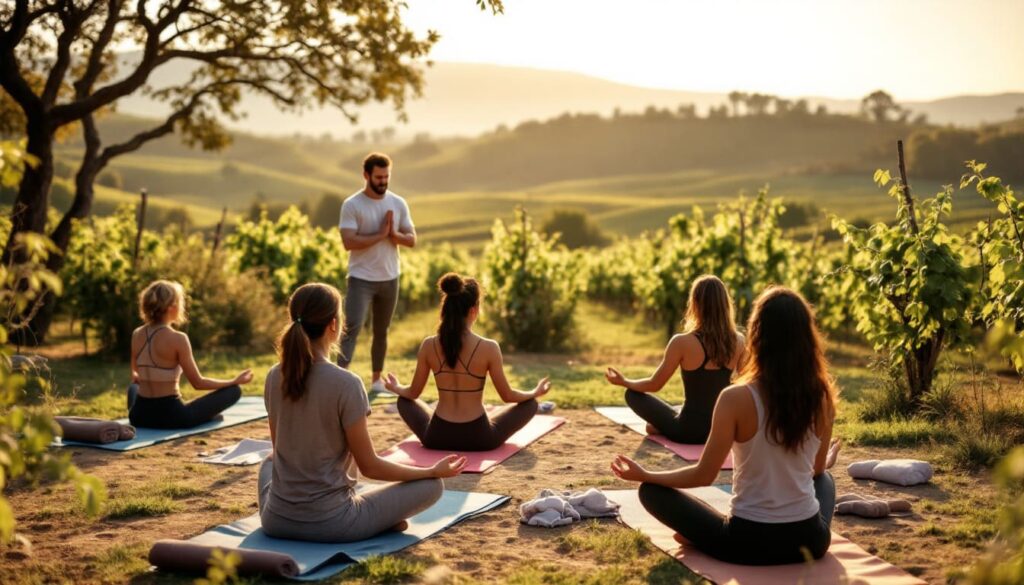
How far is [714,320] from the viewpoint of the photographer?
6.88m

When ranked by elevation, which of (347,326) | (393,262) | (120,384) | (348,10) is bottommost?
(120,384)

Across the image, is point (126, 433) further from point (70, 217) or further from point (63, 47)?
point (63, 47)

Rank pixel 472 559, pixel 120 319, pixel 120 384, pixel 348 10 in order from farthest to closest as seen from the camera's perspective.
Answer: pixel 348 10
pixel 120 319
pixel 120 384
pixel 472 559

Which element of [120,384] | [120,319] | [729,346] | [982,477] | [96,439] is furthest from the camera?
[120,319]

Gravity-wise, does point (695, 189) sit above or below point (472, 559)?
above

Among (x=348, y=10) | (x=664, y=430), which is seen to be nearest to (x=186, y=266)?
(x=348, y=10)

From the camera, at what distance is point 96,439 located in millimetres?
7383

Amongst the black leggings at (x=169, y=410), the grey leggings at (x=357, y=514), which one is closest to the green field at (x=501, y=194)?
the black leggings at (x=169, y=410)

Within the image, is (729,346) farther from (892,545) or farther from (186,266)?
(186,266)

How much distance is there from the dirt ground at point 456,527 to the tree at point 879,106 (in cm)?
9637

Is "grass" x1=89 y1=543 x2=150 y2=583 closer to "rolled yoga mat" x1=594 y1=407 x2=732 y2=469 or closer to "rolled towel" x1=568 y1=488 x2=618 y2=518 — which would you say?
"rolled towel" x1=568 y1=488 x2=618 y2=518

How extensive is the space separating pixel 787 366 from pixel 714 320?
261 centimetres

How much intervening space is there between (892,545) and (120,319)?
413 inches

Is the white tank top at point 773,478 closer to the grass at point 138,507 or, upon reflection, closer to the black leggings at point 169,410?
the grass at point 138,507
